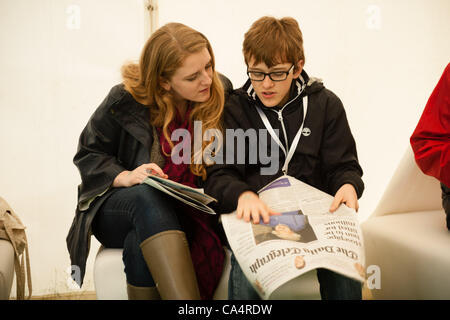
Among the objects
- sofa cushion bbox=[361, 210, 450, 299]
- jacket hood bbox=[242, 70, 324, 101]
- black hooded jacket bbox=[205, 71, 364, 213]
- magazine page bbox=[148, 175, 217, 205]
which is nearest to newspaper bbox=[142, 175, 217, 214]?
magazine page bbox=[148, 175, 217, 205]

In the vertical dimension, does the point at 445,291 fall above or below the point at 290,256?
below

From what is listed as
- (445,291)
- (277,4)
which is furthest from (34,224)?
(445,291)

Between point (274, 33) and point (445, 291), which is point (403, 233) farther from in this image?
point (274, 33)

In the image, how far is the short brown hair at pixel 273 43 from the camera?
1300mm

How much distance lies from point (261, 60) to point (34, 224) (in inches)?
51.1

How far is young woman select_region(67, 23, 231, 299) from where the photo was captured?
1.18m

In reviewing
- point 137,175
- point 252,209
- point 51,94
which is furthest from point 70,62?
point 252,209

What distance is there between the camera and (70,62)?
1983 mm

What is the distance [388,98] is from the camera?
7.34 ft

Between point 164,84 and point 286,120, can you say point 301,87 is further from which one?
point 164,84

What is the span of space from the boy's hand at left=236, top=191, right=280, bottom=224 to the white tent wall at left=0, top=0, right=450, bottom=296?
3.29ft

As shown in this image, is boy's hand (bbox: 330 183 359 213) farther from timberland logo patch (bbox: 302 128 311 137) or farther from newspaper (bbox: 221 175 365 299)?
timberland logo patch (bbox: 302 128 311 137)

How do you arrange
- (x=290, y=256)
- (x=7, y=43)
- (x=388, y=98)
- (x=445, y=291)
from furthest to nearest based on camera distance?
(x=388, y=98), (x=7, y=43), (x=445, y=291), (x=290, y=256)

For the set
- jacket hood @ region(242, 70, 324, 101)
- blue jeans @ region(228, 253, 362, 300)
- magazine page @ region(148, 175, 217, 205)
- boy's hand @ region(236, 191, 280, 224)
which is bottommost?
blue jeans @ region(228, 253, 362, 300)
